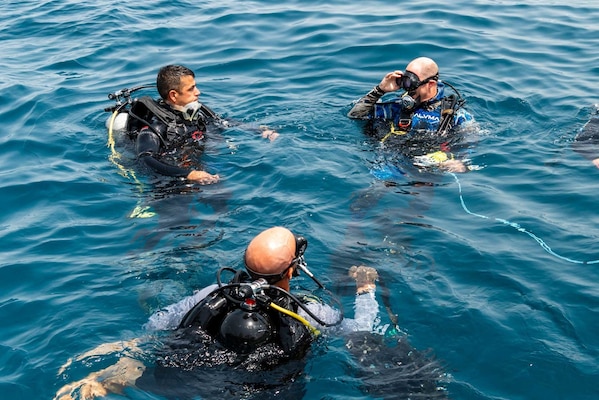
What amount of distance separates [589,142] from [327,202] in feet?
10.9

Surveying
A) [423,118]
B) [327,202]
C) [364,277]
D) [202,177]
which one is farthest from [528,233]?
[202,177]

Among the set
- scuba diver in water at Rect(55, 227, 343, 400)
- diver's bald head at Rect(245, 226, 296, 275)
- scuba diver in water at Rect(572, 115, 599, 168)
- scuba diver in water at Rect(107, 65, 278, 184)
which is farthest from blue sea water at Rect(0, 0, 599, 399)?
diver's bald head at Rect(245, 226, 296, 275)

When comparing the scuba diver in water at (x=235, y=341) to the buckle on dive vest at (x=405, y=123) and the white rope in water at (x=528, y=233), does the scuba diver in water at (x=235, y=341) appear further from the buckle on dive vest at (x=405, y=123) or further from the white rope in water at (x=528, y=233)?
the buckle on dive vest at (x=405, y=123)

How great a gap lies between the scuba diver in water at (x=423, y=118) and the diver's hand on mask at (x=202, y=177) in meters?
2.17

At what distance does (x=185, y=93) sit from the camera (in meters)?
7.98

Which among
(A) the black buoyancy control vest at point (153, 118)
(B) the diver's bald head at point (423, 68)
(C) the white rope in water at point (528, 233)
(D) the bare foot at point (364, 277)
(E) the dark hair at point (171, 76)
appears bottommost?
(C) the white rope in water at point (528, 233)

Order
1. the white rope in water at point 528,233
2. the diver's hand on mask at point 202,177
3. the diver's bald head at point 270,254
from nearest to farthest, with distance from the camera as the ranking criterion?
the diver's bald head at point 270,254
the white rope in water at point 528,233
the diver's hand on mask at point 202,177

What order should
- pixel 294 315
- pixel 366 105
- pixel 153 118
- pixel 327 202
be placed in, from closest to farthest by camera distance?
pixel 294 315, pixel 327 202, pixel 153 118, pixel 366 105

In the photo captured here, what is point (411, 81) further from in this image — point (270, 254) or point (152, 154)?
point (270, 254)

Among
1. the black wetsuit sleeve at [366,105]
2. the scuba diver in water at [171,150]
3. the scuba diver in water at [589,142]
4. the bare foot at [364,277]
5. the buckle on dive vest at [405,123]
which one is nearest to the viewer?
the bare foot at [364,277]

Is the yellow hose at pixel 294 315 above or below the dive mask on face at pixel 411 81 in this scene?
below

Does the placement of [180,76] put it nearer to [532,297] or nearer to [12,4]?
[532,297]

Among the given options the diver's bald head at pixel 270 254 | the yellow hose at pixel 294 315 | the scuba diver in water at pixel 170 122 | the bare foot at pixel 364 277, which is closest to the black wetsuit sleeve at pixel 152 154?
the scuba diver in water at pixel 170 122

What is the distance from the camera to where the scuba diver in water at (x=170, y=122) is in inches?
301
